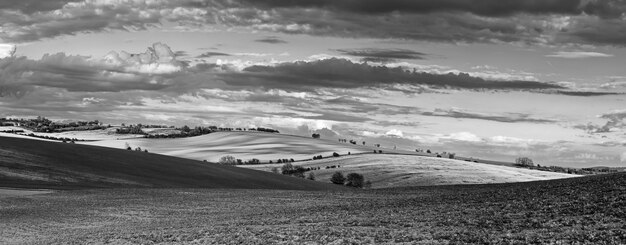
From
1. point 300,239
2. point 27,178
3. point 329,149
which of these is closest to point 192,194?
point 27,178

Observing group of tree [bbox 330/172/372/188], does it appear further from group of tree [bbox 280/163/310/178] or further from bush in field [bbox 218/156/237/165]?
bush in field [bbox 218/156/237/165]

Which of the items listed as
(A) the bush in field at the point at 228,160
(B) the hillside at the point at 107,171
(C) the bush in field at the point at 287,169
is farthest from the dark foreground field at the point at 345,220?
(A) the bush in field at the point at 228,160

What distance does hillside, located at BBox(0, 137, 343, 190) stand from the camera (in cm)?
7619

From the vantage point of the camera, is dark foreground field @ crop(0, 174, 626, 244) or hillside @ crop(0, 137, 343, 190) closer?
dark foreground field @ crop(0, 174, 626, 244)

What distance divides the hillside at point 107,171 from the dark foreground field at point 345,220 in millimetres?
17355

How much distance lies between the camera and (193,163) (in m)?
105

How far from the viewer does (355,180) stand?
128625mm

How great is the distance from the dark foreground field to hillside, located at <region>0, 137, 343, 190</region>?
17355mm

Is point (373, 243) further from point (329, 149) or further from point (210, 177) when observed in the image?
point (329, 149)

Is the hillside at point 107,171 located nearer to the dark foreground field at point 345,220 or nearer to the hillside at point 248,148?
the dark foreground field at point 345,220

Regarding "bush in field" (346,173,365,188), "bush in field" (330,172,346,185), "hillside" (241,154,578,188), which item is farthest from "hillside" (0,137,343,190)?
"hillside" (241,154,578,188)

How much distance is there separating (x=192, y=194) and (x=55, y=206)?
14.0 metres

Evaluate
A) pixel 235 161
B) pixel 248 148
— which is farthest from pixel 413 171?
pixel 248 148

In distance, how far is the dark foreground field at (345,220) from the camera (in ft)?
88.0
